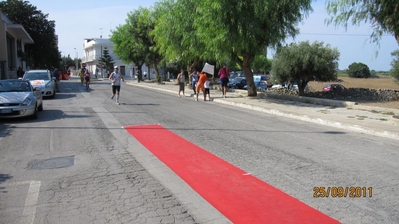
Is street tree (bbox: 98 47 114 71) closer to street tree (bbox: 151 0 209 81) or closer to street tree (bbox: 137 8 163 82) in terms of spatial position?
street tree (bbox: 137 8 163 82)

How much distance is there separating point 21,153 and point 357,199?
6.62 metres

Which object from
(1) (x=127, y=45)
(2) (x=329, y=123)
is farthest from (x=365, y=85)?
(2) (x=329, y=123)

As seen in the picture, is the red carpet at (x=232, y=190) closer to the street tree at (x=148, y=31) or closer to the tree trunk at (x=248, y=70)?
the tree trunk at (x=248, y=70)

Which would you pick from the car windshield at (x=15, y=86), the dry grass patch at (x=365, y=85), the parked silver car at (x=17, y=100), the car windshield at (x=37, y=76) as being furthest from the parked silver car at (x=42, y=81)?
the dry grass patch at (x=365, y=85)

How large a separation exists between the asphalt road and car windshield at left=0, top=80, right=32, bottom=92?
1867mm

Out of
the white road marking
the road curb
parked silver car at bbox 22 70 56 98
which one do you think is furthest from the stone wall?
the white road marking

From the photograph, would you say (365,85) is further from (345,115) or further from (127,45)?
(345,115)

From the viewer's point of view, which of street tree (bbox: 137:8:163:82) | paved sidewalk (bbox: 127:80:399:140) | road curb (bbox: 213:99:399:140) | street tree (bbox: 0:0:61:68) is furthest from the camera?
street tree (bbox: 0:0:61:68)

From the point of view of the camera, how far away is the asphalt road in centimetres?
477

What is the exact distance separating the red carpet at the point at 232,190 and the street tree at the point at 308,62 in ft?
51.3

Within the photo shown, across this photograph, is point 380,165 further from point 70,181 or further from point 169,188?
point 70,181

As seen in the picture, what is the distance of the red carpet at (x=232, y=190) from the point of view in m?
4.60

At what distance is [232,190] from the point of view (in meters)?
5.56
